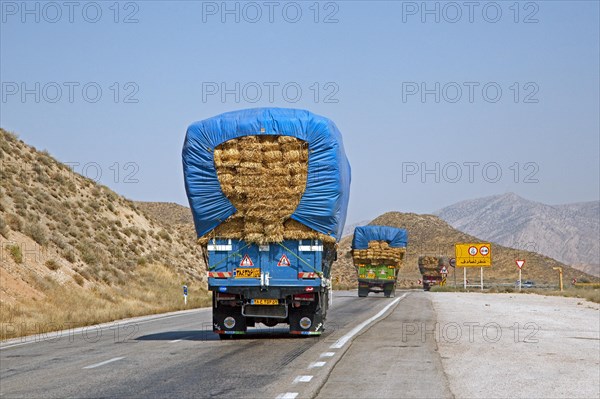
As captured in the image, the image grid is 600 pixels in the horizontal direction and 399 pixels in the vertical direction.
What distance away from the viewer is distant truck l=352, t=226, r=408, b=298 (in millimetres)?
50844

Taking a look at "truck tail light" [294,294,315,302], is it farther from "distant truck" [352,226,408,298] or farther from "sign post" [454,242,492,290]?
"sign post" [454,242,492,290]

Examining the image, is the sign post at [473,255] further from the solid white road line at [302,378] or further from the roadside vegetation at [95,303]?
the solid white road line at [302,378]

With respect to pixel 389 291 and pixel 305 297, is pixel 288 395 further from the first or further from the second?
pixel 389 291

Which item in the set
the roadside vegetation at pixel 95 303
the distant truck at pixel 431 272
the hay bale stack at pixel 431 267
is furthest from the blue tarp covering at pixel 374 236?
the hay bale stack at pixel 431 267

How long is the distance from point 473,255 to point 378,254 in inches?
1064

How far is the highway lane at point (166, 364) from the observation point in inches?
434

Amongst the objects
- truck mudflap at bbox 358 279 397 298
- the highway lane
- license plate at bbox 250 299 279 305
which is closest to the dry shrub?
the highway lane

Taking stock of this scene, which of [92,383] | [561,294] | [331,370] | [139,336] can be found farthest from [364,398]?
[561,294]

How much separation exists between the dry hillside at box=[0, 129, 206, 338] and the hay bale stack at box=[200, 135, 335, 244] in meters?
7.72

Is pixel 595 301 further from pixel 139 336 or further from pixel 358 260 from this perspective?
pixel 139 336

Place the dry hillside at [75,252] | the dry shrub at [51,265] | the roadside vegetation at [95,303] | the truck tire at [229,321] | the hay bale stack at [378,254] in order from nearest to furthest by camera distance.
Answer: the truck tire at [229,321]
the roadside vegetation at [95,303]
the dry hillside at [75,252]
the dry shrub at [51,265]
the hay bale stack at [378,254]

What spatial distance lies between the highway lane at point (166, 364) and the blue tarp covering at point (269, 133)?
100 inches

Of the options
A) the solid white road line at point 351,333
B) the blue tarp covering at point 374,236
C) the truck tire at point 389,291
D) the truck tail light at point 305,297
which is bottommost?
the truck tire at point 389,291

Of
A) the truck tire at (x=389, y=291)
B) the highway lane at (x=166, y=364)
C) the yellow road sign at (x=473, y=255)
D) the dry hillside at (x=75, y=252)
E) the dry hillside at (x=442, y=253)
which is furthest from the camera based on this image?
the dry hillside at (x=442, y=253)
